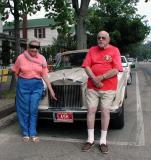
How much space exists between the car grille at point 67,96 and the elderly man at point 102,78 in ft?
2.67

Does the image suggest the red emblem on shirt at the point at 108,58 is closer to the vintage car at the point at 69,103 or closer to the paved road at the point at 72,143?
the vintage car at the point at 69,103

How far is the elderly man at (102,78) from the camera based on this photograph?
275 inches

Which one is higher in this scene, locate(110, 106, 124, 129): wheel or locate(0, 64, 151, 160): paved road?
locate(110, 106, 124, 129): wheel

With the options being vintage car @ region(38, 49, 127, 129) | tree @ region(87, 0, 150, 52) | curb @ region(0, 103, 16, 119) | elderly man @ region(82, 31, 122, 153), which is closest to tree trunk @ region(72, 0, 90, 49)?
curb @ region(0, 103, 16, 119)

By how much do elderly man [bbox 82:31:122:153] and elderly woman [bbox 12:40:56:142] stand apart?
1006 millimetres

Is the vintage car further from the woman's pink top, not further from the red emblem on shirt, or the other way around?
the red emblem on shirt

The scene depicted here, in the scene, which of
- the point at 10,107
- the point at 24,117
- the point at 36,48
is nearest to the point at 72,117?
the point at 24,117

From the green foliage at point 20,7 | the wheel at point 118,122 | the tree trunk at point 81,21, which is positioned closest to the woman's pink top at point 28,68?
the wheel at point 118,122

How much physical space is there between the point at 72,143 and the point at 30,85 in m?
1.28

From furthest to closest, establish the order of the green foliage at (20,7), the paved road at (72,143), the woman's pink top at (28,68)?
the green foliage at (20,7) → the woman's pink top at (28,68) → the paved road at (72,143)

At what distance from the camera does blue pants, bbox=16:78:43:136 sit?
7777 millimetres

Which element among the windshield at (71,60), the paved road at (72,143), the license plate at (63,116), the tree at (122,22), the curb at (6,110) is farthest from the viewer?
the tree at (122,22)

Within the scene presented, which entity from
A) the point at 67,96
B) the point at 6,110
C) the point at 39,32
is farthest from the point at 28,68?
the point at 39,32

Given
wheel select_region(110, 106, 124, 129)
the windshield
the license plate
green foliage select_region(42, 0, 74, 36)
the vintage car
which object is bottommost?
wheel select_region(110, 106, 124, 129)
